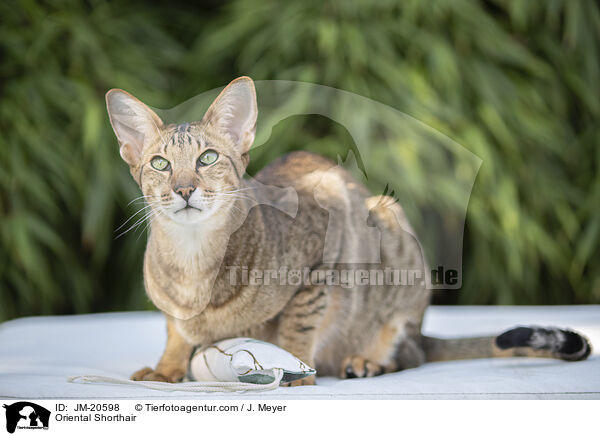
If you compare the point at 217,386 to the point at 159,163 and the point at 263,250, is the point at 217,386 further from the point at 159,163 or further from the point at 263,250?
the point at 159,163

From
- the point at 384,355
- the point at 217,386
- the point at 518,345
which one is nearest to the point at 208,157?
the point at 217,386

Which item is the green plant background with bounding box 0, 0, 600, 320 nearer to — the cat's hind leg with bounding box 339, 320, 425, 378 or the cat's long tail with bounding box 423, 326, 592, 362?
the cat's long tail with bounding box 423, 326, 592, 362

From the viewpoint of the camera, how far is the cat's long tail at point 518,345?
107 centimetres

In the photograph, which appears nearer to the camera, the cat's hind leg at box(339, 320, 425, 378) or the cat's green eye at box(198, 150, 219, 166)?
the cat's green eye at box(198, 150, 219, 166)

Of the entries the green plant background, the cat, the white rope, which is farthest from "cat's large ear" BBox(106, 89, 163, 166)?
the green plant background

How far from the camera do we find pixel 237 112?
0.90 metres

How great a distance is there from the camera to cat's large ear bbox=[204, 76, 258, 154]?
2.91 feet

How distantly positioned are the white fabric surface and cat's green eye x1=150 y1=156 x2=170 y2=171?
299 mm

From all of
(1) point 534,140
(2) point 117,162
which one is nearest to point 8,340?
(2) point 117,162

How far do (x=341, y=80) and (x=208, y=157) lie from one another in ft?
1.64
